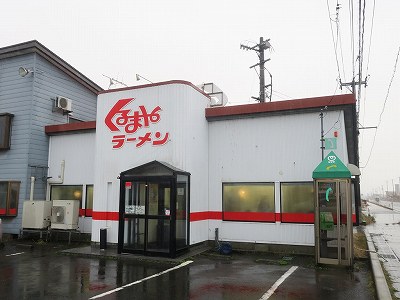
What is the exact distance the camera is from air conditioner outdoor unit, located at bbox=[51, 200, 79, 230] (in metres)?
15.0

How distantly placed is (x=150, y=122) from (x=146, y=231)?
4.16 meters

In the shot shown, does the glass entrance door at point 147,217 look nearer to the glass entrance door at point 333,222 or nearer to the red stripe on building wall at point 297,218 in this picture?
the red stripe on building wall at point 297,218

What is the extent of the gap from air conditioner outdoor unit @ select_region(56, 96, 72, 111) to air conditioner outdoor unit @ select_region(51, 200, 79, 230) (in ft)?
17.1

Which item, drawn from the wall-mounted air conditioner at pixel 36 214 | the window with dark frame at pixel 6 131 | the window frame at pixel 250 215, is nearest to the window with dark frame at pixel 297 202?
the window frame at pixel 250 215

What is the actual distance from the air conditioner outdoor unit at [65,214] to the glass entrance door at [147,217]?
158 inches

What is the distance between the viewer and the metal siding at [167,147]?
12797 millimetres

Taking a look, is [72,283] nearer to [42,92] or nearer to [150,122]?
[150,122]

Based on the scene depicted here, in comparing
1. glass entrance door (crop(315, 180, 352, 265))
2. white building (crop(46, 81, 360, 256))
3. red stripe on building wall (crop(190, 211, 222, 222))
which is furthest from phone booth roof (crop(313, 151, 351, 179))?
red stripe on building wall (crop(190, 211, 222, 222))

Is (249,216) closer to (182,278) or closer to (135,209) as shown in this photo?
(135,209)

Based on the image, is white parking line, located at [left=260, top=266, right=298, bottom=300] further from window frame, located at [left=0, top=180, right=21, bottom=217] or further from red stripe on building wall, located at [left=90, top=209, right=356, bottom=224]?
window frame, located at [left=0, top=180, right=21, bottom=217]

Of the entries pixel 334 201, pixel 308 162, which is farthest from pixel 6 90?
pixel 334 201

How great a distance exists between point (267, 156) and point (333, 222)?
3584 millimetres

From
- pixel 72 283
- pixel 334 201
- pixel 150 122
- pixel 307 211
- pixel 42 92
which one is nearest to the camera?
pixel 72 283

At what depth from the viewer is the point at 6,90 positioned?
1738cm
